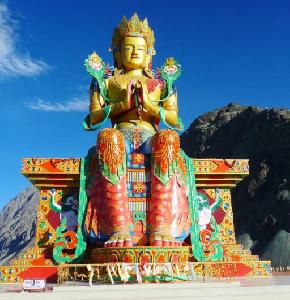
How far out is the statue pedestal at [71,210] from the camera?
10133mm

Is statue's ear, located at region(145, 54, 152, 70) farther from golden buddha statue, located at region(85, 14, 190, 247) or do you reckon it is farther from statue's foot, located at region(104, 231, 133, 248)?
statue's foot, located at region(104, 231, 133, 248)

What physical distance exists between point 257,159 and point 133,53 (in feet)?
124

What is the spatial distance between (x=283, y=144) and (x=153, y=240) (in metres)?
38.9

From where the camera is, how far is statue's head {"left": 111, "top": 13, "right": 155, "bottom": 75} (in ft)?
39.9

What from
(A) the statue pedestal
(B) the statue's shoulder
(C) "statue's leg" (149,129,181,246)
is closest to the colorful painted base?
(A) the statue pedestal

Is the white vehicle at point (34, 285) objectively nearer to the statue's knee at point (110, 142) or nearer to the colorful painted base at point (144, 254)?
the colorful painted base at point (144, 254)

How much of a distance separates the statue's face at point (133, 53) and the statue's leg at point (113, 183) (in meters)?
2.85

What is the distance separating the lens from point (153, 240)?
920 cm

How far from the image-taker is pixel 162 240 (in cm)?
912

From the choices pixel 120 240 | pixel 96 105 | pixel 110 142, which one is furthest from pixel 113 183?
pixel 96 105

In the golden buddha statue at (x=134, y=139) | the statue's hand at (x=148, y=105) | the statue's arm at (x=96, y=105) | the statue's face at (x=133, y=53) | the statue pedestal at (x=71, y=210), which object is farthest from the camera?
the statue's face at (x=133, y=53)

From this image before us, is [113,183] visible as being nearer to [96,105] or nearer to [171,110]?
[96,105]

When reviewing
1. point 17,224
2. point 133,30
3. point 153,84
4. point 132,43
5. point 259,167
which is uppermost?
point 259,167

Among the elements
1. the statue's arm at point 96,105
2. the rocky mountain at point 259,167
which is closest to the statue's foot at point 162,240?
the statue's arm at point 96,105
